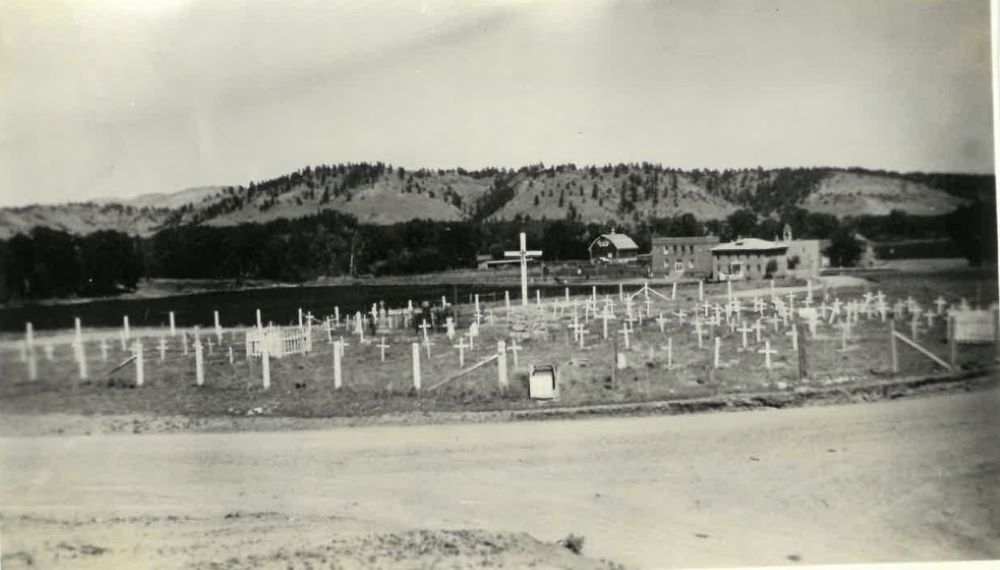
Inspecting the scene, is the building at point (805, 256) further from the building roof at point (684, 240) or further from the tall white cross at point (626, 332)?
the tall white cross at point (626, 332)

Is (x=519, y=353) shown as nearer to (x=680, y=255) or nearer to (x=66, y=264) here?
(x=680, y=255)

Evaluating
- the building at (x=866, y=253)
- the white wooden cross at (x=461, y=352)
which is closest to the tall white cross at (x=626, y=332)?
the white wooden cross at (x=461, y=352)

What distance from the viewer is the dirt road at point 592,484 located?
5098 mm

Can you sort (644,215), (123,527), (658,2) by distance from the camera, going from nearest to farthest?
Result: (123,527), (658,2), (644,215)

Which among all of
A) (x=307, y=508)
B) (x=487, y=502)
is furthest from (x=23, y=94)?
(x=487, y=502)

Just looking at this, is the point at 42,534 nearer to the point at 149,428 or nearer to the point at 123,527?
the point at 123,527

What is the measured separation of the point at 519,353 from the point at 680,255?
177 centimetres

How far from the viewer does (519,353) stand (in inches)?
230

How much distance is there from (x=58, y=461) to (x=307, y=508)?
214cm

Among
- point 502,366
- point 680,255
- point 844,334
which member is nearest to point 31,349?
point 502,366

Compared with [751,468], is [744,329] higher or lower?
higher

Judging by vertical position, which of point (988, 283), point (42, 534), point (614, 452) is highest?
point (988, 283)

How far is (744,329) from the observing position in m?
6.03

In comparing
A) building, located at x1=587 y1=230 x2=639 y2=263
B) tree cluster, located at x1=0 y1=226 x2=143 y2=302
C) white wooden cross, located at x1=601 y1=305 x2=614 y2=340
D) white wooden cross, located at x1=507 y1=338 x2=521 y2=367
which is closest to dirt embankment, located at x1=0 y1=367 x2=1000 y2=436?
white wooden cross, located at x1=507 y1=338 x2=521 y2=367
